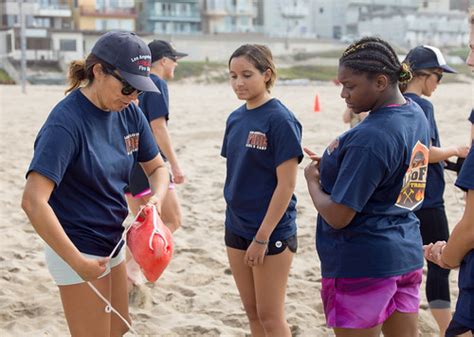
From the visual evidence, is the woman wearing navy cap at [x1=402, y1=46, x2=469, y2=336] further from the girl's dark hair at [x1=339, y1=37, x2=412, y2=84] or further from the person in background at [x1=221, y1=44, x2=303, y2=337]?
the girl's dark hair at [x1=339, y1=37, x2=412, y2=84]

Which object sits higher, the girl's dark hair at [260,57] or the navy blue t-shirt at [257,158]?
the girl's dark hair at [260,57]

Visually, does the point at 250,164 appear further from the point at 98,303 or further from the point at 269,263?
the point at 98,303

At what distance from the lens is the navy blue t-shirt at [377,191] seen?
8.74ft

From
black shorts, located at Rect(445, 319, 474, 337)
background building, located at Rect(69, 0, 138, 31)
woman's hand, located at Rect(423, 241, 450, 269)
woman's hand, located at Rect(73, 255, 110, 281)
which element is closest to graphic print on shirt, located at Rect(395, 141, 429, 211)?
woman's hand, located at Rect(423, 241, 450, 269)

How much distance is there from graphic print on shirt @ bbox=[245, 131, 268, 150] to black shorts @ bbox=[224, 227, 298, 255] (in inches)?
19.7

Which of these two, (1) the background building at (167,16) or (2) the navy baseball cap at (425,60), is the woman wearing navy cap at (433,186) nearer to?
(2) the navy baseball cap at (425,60)

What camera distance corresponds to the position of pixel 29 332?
4504 millimetres

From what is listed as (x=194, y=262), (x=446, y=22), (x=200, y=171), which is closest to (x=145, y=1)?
(x=446, y=22)

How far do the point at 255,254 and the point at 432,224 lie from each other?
1166 mm

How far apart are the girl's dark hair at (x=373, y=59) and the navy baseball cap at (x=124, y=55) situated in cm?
85

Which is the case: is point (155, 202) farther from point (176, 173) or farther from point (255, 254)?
point (176, 173)

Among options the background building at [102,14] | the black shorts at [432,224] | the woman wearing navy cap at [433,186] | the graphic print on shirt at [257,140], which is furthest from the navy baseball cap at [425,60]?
the background building at [102,14]

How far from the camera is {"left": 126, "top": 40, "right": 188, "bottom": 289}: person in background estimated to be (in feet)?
16.2

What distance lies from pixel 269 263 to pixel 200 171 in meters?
6.85
